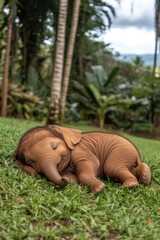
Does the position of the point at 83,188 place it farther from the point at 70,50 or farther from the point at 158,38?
the point at 158,38

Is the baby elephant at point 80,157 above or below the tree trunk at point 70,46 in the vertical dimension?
below

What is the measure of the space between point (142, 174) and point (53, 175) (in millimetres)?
1207

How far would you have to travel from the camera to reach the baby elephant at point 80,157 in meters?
5.13

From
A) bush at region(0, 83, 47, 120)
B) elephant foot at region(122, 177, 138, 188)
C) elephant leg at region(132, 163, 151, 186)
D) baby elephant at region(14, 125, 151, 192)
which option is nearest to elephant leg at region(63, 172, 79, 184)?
baby elephant at region(14, 125, 151, 192)

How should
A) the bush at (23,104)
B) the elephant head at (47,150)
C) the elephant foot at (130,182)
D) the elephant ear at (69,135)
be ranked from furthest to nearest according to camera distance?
the bush at (23,104) → the elephant ear at (69,135) → the elephant foot at (130,182) → the elephant head at (47,150)

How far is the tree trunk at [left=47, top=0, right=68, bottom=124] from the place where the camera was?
11016mm

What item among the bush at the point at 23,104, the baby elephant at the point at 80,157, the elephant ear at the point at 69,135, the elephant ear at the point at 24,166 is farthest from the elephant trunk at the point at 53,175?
the bush at the point at 23,104

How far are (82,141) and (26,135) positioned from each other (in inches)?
28.2

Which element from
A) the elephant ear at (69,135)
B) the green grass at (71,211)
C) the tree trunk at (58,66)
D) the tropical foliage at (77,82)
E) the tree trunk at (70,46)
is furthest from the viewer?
the tropical foliage at (77,82)

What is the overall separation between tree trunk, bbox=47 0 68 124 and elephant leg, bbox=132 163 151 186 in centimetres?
615

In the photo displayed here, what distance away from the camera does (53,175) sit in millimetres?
4930

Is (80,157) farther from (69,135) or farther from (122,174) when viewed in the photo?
(122,174)

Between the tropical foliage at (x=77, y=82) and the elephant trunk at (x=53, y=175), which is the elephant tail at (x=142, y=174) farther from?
the tropical foliage at (x=77, y=82)

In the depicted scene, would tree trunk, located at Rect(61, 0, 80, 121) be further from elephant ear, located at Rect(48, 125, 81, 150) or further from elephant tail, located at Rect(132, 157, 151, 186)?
elephant tail, located at Rect(132, 157, 151, 186)
